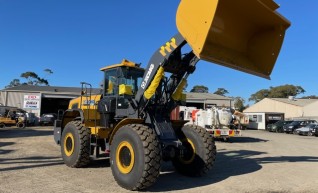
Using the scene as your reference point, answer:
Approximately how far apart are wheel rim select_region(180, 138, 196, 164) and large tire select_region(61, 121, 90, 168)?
270 centimetres

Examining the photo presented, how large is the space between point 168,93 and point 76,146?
3131 millimetres

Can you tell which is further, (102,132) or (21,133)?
(21,133)

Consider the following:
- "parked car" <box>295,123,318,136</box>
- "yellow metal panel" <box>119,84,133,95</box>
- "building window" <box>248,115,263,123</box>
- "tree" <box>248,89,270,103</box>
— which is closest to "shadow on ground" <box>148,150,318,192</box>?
"yellow metal panel" <box>119,84,133,95</box>

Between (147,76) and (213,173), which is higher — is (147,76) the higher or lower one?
the higher one

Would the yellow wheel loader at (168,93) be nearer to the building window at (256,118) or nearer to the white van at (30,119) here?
the white van at (30,119)

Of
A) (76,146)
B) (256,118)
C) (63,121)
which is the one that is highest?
(256,118)

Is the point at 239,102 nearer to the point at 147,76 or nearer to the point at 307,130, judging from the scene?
the point at 307,130

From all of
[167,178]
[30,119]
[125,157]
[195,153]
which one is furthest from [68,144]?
[30,119]

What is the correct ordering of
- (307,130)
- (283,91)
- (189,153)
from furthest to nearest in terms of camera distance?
(283,91) < (307,130) < (189,153)

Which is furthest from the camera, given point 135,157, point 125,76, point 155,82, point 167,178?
point 125,76

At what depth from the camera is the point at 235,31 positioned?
27.2 feet

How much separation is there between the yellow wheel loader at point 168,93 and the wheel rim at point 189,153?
0.03 m

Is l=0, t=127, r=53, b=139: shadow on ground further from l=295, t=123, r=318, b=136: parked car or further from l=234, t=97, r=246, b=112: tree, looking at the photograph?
l=234, t=97, r=246, b=112: tree

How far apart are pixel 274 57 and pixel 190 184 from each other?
3.66 metres
